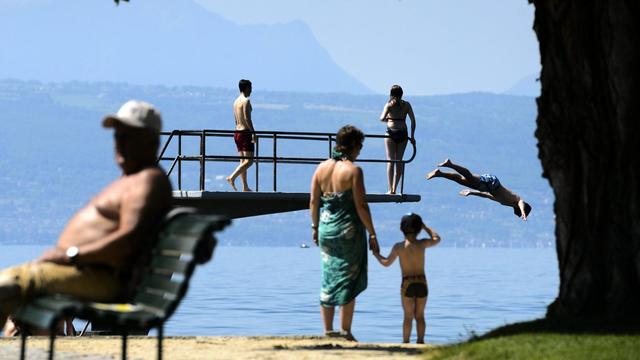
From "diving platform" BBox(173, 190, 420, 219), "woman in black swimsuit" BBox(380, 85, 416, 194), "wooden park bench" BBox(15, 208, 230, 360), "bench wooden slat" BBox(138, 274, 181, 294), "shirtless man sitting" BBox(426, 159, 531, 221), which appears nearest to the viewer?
"wooden park bench" BBox(15, 208, 230, 360)

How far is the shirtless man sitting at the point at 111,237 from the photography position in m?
8.74

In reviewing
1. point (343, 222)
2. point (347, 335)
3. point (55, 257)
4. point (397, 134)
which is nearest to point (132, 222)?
point (55, 257)

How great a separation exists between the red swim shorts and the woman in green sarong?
9784 millimetres

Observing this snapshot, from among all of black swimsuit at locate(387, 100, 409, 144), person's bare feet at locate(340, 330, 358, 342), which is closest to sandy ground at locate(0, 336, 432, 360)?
person's bare feet at locate(340, 330, 358, 342)

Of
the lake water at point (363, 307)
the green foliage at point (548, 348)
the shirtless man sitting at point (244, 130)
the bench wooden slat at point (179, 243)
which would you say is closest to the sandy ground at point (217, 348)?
the green foliage at point (548, 348)

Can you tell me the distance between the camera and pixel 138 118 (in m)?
9.05

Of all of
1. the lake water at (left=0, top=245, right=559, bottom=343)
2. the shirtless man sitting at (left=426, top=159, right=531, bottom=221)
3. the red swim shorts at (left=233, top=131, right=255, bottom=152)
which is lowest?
the lake water at (left=0, top=245, right=559, bottom=343)

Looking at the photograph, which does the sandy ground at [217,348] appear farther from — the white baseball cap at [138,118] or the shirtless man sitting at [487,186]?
the shirtless man sitting at [487,186]

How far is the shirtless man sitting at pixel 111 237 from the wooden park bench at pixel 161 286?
0.09 m

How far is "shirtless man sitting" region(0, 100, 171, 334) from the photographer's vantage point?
28.7 feet

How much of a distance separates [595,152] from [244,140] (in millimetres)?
12998

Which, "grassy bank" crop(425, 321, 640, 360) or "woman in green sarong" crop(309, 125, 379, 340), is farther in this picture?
"woman in green sarong" crop(309, 125, 379, 340)

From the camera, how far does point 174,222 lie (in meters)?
8.66

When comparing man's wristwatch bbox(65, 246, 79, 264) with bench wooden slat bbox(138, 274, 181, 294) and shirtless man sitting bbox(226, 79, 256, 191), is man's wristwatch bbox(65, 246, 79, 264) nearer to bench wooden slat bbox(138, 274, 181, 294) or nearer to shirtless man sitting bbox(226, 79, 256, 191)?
bench wooden slat bbox(138, 274, 181, 294)
